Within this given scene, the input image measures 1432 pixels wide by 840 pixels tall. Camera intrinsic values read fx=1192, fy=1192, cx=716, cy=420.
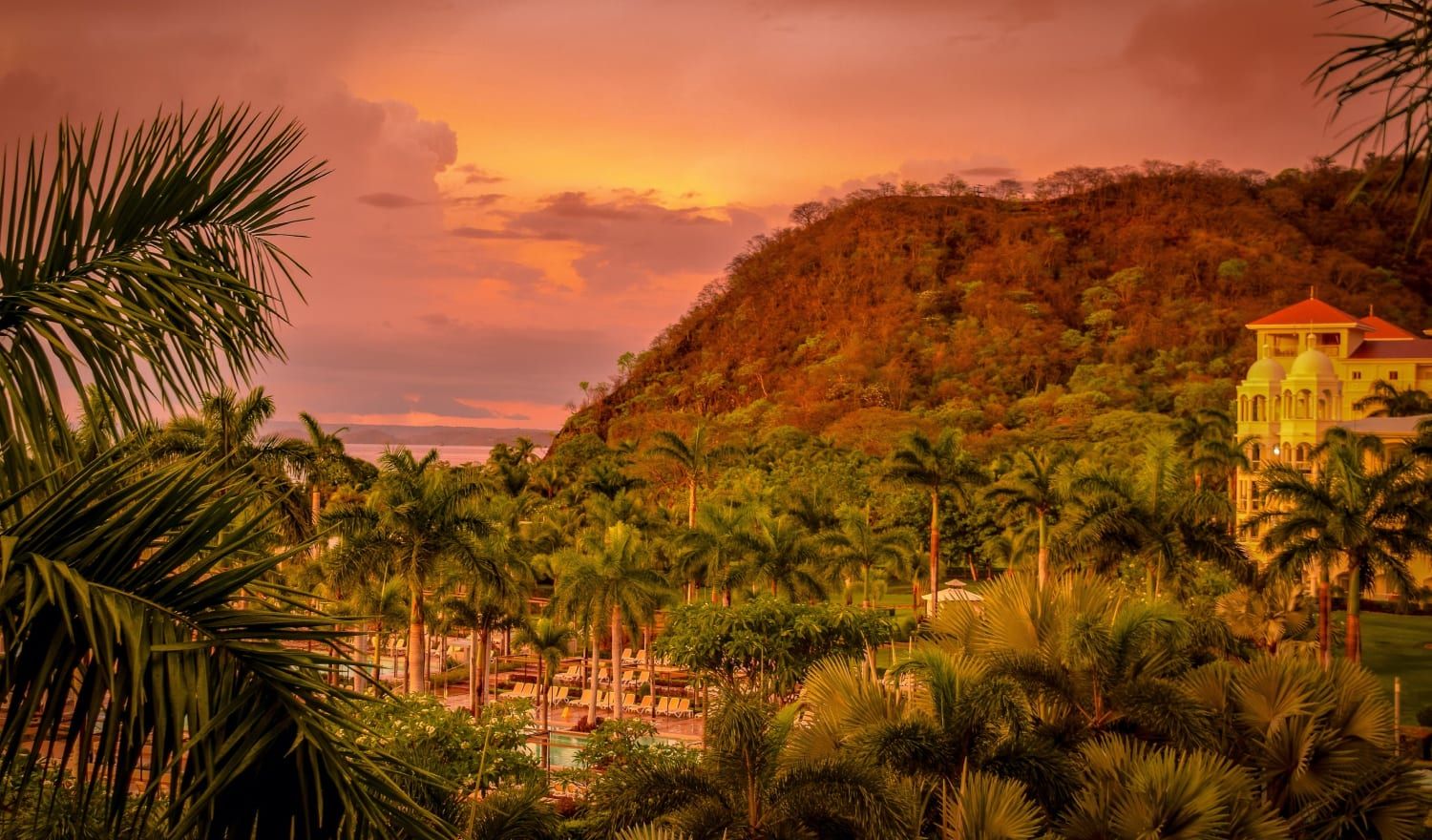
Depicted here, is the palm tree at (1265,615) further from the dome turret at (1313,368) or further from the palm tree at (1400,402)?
the palm tree at (1400,402)

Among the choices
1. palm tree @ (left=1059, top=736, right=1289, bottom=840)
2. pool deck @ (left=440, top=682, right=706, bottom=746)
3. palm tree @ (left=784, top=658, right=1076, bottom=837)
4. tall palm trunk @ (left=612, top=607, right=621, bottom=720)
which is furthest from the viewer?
pool deck @ (left=440, top=682, right=706, bottom=746)

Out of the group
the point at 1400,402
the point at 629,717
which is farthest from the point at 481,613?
the point at 1400,402

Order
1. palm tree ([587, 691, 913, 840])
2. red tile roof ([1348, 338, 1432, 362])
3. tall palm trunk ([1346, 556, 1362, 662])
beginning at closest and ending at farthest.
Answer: palm tree ([587, 691, 913, 840]) < tall palm trunk ([1346, 556, 1362, 662]) < red tile roof ([1348, 338, 1432, 362])

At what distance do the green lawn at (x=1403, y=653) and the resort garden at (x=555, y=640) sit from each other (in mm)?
512

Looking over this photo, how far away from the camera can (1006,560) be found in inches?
1929

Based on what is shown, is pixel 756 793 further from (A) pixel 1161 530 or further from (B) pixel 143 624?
(A) pixel 1161 530

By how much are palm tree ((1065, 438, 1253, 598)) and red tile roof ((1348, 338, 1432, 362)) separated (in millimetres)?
51578

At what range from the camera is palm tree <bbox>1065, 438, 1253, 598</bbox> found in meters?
29.5

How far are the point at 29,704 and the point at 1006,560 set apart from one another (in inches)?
1919

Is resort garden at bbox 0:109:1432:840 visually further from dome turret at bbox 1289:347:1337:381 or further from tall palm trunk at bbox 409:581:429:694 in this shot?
dome turret at bbox 1289:347:1337:381

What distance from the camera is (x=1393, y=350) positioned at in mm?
73375

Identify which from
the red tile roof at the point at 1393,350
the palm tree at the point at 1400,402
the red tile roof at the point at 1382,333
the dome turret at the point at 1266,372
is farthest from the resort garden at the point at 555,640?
the red tile roof at the point at 1382,333

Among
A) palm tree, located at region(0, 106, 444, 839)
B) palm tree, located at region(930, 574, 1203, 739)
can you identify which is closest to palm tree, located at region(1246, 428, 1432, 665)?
palm tree, located at region(930, 574, 1203, 739)

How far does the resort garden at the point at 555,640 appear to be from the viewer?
8.23 ft
